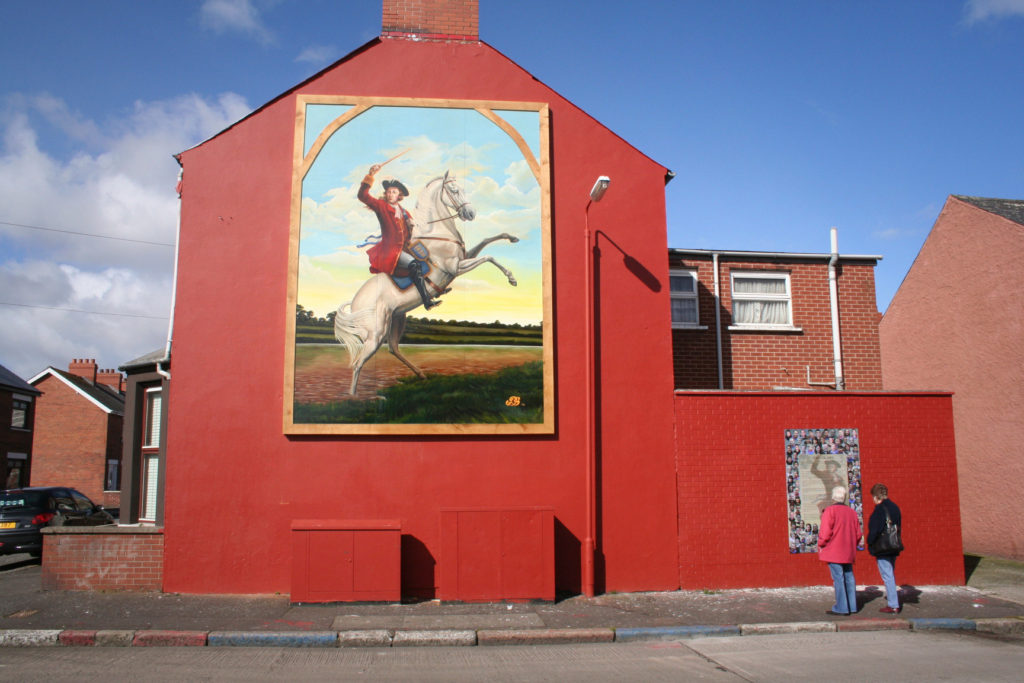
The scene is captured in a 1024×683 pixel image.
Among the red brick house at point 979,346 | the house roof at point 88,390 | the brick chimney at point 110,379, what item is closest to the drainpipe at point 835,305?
the red brick house at point 979,346

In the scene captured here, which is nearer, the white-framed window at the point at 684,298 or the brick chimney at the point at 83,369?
the white-framed window at the point at 684,298

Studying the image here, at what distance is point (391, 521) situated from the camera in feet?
34.2

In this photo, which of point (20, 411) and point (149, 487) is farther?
point (20, 411)

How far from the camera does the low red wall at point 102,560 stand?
34.6 ft

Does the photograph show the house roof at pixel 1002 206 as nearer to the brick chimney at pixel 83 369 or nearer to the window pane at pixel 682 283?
the window pane at pixel 682 283

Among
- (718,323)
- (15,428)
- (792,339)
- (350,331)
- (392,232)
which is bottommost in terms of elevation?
(15,428)

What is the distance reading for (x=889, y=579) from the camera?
32.2 ft

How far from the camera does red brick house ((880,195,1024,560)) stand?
1478 centimetres

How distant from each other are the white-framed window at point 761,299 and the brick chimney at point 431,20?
6.93 metres

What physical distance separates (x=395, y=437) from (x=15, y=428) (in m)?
29.8

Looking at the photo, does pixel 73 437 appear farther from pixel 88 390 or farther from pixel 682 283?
pixel 682 283

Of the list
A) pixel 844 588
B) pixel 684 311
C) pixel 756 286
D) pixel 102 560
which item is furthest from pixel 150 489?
pixel 756 286

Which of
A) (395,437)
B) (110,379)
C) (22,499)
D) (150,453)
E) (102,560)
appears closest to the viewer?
(102,560)

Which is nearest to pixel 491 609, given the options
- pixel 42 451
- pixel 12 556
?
pixel 12 556
